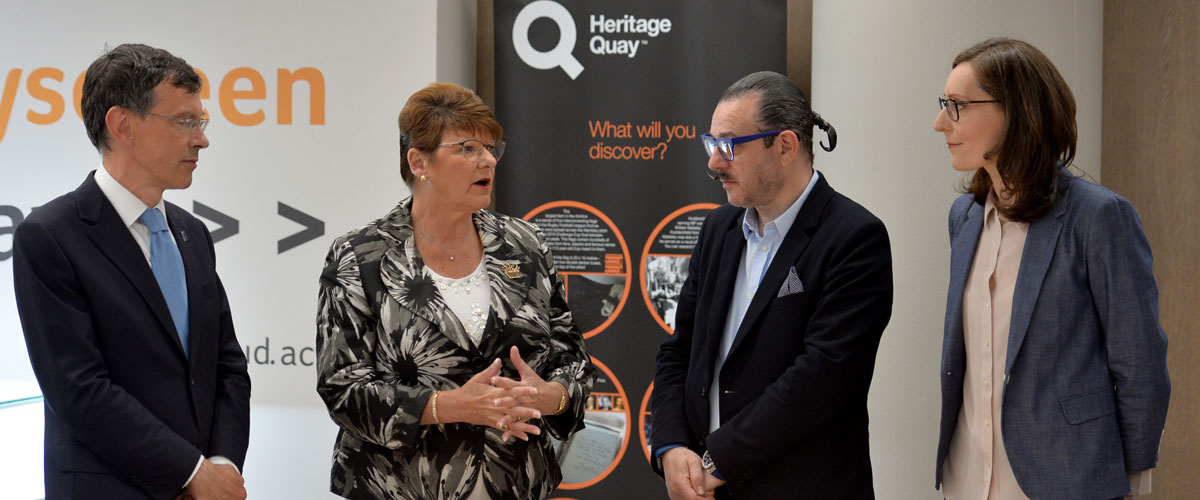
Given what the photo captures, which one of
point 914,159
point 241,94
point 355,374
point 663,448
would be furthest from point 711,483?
point 241,94

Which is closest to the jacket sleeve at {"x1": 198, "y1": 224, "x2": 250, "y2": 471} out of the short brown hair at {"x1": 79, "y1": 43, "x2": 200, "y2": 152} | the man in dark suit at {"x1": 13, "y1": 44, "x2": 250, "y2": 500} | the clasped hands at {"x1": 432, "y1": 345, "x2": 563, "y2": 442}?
the man in dark suit at {"x1": 13, "y1": 44, "x2": 250, "y2": 500}

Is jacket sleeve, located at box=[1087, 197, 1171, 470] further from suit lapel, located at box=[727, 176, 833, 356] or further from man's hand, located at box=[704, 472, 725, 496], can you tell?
man's hand, located at box=[704, 472, 725, 496]

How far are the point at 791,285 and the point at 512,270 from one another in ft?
2.42

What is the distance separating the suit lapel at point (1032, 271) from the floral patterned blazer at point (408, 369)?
1073 millimetres

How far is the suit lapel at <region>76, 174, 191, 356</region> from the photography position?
2121 mm

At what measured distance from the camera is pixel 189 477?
2.11m

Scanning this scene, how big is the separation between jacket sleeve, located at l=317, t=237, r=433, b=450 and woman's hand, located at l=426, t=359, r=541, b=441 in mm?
55

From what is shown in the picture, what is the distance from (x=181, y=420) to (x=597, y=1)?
102 inches

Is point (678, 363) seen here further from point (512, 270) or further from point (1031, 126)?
point (1031, 126)

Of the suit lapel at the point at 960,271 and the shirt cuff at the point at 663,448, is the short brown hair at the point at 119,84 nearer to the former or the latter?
the shirt cuff at the point at 663,448

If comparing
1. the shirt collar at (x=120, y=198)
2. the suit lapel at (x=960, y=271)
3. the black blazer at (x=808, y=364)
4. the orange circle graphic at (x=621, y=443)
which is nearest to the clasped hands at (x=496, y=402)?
the black blazer at (x=808, y=364)

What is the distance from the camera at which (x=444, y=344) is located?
2285mm

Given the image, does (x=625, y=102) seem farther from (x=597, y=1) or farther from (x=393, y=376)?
(x=393, y=376)

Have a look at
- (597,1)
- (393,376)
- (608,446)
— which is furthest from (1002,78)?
(608,446)
